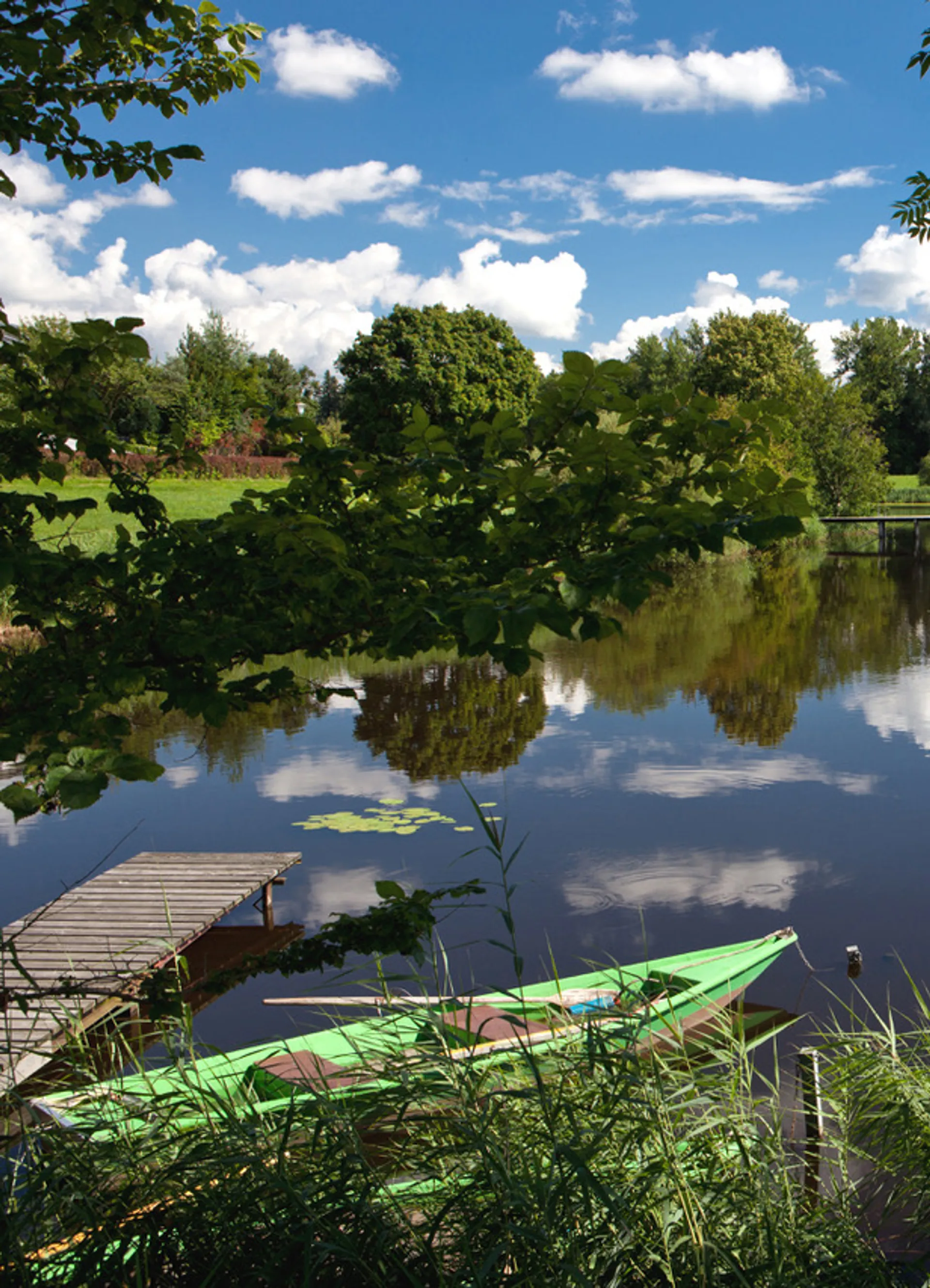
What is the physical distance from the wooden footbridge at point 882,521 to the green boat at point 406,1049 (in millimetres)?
33461

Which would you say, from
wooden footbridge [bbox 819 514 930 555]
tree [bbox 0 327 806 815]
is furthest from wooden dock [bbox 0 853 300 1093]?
wooden footbridge [bbox 819 514 930 555]

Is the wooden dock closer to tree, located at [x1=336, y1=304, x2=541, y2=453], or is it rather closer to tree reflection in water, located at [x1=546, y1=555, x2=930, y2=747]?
tree reflection in water, located at [x1=546, y1=555, x2=930, y2=747]

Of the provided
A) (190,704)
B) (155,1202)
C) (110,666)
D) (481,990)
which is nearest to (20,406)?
(110,666)

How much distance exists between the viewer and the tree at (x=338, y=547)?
2.43 metres

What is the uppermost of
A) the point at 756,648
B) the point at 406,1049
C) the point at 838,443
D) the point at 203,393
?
the point at 203,393

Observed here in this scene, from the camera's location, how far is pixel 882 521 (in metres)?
40.3

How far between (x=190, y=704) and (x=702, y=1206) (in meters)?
1.82

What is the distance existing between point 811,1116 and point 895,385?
6920cm

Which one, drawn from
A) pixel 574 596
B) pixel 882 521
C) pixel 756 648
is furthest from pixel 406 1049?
pixel 882 521

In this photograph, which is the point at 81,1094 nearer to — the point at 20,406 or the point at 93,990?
the point at 93,990

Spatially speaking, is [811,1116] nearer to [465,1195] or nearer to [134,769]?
[465,1195]

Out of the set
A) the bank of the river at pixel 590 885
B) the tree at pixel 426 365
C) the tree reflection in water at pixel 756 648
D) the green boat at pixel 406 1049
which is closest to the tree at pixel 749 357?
the tree at pixel 426 365

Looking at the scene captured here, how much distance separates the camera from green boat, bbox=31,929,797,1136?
9.86ft

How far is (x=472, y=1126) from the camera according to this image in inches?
104
